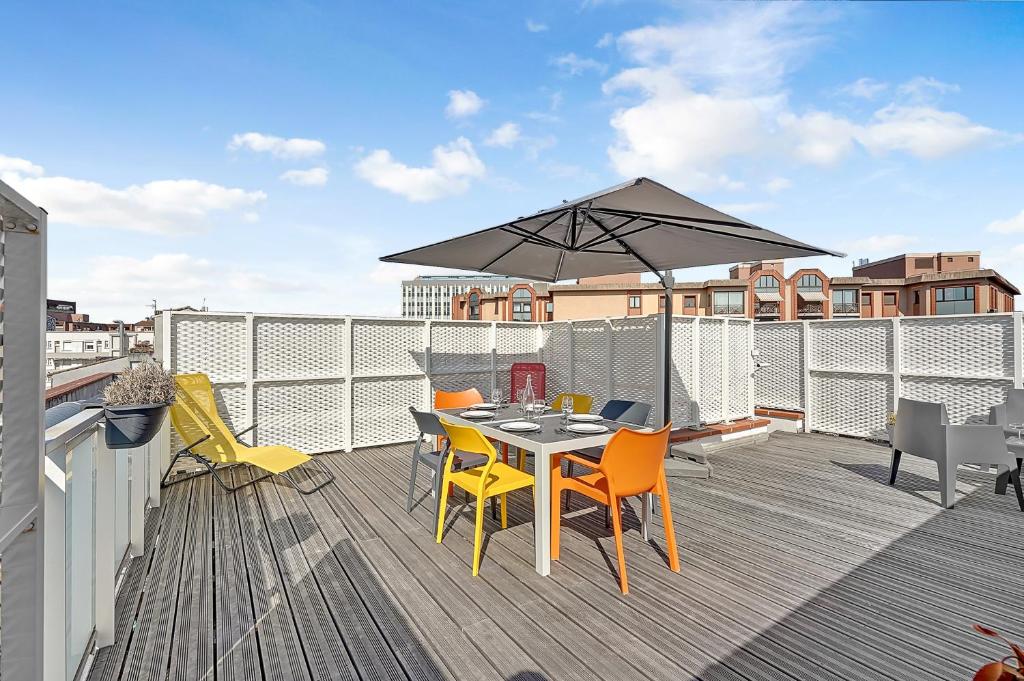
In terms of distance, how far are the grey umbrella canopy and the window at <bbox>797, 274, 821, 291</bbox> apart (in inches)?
1471

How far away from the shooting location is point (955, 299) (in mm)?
31594

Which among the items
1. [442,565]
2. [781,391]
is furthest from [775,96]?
[442,565]

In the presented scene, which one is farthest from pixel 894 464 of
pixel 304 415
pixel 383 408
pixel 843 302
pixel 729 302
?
pixel 843 302

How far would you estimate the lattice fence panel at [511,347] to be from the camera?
24.6ft

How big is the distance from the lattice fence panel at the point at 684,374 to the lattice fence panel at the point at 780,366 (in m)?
1.43

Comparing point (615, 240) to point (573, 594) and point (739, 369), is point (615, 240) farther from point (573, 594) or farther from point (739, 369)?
point (739, 369)

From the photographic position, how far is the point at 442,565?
296cm

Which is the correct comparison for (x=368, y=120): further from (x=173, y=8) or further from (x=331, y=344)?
(x=331, y=344)

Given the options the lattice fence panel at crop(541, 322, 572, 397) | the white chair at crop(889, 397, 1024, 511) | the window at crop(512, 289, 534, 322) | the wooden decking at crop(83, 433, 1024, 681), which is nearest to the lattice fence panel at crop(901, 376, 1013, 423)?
the white chair at crop(889, 397, 1024, 511)

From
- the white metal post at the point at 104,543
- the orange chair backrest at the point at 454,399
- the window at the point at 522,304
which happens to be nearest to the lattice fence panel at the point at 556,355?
the orange chair backrest at the point at 454,399

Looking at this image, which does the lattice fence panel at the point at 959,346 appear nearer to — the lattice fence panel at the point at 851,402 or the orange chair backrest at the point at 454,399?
the lattice fence panel at the point at 851,402

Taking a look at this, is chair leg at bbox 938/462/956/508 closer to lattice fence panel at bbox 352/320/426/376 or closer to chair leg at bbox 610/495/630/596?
chair leg at bbox 610/495/630/596

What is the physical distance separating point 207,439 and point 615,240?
4408 millimetres

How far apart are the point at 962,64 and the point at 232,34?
11533mm
